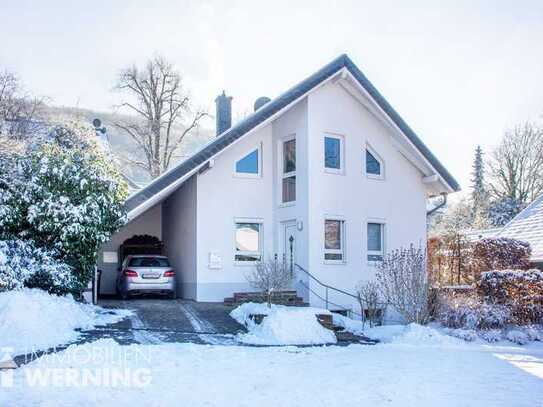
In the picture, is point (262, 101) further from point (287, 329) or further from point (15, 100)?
point (15, 100)

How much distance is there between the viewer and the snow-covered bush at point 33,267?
39.4 ft

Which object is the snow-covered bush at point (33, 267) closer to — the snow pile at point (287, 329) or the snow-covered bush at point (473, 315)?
the snow pile at point (287, 329)

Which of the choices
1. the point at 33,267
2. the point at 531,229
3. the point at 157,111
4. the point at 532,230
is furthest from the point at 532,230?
the point at 157,111

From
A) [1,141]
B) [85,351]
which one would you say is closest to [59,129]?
[1,141]

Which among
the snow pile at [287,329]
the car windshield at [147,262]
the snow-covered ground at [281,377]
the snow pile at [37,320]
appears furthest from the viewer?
the car windshield at [147,262]

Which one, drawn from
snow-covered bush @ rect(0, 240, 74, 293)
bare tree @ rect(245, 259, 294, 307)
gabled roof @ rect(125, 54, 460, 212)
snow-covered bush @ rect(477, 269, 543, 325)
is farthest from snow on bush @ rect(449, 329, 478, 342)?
snow-covered bush @ rect(0, 240, 74, 293)

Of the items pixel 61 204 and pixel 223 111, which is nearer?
pixel 61 204

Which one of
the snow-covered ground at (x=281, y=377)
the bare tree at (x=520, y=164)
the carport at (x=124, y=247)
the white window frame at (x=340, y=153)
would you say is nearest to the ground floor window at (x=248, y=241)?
the white window frame at (x=340, y=153)

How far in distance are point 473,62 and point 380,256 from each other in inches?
262

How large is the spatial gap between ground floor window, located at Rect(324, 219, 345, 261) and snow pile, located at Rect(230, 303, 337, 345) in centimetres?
475

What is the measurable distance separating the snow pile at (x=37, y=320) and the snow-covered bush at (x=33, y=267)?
0.39 m

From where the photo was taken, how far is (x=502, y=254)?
19.1 meters

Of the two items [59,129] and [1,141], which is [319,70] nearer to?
[59,129]

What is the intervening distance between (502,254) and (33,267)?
1417cm
